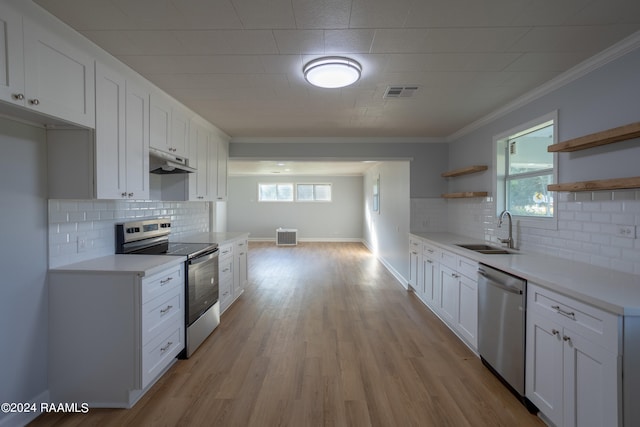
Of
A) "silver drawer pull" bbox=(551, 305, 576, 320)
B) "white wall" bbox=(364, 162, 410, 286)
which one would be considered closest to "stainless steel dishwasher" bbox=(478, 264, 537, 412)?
"silver drawer pull" bbox=(551, 305, 576, 320)

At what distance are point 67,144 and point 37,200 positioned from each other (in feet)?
1.36

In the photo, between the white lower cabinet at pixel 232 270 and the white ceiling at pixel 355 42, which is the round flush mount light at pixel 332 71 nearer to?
the white ceiling at pixel 355 42

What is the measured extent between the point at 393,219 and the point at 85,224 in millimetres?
4830

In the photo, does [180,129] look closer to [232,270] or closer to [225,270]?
[225,270]

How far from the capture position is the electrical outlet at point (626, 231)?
6.26 feet

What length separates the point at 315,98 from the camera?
2928mm

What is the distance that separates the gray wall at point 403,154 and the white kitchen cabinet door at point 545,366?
2.93 metres

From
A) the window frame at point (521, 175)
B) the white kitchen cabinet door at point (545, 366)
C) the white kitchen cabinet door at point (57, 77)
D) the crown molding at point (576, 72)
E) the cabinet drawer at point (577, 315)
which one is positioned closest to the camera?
the cabinet drawer at point (577, 315)

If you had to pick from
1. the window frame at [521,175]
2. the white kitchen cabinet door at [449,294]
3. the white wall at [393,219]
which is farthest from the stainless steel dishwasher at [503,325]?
the white wall at [393,219]

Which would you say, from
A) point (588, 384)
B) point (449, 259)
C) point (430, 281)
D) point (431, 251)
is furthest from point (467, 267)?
point (588, 384)

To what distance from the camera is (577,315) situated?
159 cm

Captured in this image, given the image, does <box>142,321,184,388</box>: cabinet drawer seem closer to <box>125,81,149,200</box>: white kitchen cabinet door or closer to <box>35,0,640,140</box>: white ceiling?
<box>125,81,149,200</box>: white kitchen cabinet door

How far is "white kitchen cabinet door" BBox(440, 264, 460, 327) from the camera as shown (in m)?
3.04

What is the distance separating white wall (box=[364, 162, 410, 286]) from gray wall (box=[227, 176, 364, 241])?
2.10 m
